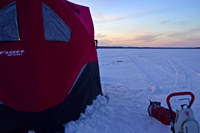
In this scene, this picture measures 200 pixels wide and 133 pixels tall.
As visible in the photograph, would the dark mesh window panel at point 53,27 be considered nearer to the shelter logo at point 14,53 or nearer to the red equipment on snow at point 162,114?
the shelter logo at point 14,53

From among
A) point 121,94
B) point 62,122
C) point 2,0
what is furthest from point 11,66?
point 121,94

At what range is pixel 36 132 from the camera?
2.92 m

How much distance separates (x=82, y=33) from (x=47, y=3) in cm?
131

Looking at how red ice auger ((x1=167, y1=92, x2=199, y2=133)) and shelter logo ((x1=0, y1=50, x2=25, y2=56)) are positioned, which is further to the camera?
shelter logo ((x1=0, y1=50, x2=25, y2=56))

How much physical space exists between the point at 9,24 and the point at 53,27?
80cm

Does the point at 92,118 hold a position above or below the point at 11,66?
below

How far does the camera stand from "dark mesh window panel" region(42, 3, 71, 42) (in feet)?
9.72

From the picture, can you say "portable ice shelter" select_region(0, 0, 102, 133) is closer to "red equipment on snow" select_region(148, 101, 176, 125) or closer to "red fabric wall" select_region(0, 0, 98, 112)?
"red fabric wall" select_region(0, 0, 98, 112)

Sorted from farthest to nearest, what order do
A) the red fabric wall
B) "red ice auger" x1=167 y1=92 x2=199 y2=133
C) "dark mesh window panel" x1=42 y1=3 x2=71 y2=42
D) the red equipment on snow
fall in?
1. the red equipment on snow
2. "dark mesh window panel" x1=42 y1=3 x2=71 y2=42
3. the red fabric wall
4. "red ice auger" x1=167 y1=92 x2=199 y2=133

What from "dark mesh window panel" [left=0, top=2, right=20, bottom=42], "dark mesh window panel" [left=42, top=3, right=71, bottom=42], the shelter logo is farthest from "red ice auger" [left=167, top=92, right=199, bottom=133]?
"dark mesh window panel" [left=0, top=2, right=20, bottom=42]

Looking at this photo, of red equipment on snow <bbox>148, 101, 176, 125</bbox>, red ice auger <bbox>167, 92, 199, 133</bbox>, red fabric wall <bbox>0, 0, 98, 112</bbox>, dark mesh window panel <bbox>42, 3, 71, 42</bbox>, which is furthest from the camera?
red equipment on snow <bbox>148, 101, 176, 125</bbox>

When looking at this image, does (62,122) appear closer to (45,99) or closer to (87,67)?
(45,99)

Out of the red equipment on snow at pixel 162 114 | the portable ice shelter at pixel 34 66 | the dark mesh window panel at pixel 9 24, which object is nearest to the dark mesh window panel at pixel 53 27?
the portable ice shelter at pixel 34 66

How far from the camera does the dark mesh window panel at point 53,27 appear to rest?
9.72 ft
